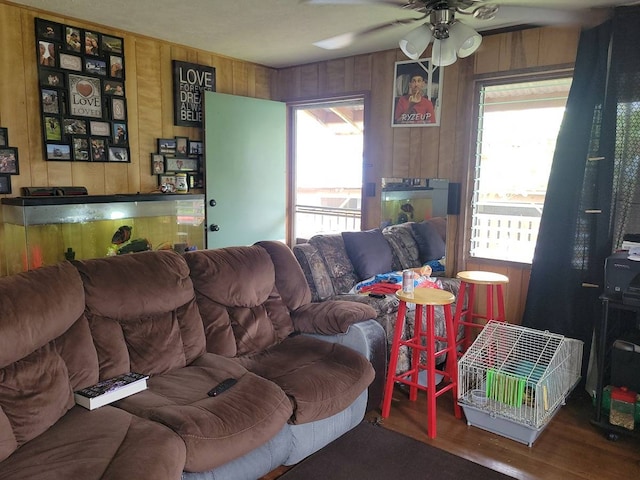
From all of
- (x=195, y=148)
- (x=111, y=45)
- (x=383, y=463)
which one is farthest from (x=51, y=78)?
(x=383, y=463)

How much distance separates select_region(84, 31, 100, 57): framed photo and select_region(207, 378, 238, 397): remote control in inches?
109

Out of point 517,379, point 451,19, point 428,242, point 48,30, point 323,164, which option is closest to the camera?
point 451,19

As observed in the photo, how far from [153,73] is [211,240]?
148 centimetres

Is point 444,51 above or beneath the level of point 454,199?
above

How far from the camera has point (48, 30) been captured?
3.31 metres

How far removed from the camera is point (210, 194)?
436cm

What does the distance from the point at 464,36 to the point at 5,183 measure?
297cm

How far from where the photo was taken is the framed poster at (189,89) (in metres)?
4.15

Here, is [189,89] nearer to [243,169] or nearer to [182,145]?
[182,145]

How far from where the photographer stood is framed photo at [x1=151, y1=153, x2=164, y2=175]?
4.05 meters

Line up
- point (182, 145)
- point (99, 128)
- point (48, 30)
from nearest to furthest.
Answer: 1. point (48, 30)
2. point (99, 128)
3. point (182, 145)

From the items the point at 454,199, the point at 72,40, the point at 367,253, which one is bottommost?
the point at 367,253

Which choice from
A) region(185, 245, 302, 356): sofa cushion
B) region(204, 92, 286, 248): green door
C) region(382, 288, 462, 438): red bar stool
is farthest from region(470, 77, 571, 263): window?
region(204, 92, 286, 248): green door

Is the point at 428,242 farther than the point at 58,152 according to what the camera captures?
Yes
